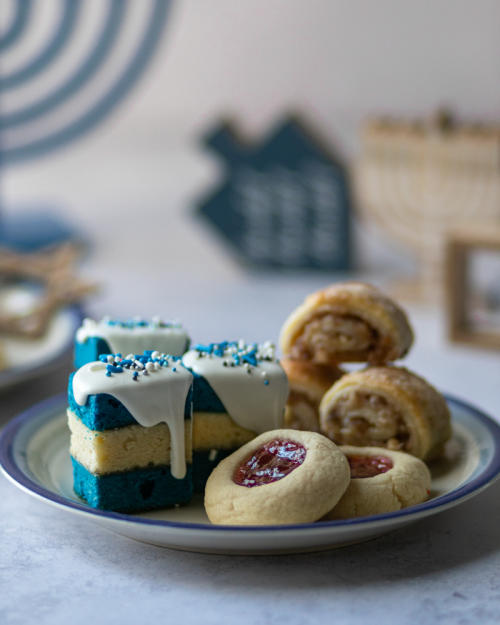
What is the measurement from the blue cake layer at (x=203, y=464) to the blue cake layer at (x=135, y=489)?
0.03 m

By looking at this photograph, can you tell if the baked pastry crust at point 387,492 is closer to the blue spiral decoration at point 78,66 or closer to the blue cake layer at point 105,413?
the blue cake layer at point 105,413

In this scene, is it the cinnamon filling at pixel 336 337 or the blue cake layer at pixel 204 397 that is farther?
the cinnamon filling at pixel 336 337

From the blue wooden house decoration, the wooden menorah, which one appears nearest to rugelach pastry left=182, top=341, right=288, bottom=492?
the wooden menorah

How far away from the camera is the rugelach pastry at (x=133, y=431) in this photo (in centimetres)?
96

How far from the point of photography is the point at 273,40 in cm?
235

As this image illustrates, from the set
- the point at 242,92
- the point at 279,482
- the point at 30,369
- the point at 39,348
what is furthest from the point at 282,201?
the point at 279,482

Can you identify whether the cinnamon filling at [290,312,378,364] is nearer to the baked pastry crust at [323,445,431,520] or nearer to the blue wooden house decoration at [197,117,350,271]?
the baked pastry crust at [323,445,431,520]

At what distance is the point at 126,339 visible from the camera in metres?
1.14

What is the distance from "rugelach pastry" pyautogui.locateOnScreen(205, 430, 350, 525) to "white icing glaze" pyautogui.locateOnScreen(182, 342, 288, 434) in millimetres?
47

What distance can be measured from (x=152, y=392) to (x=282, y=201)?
1.43 meters

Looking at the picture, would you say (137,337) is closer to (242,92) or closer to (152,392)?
(152,392)

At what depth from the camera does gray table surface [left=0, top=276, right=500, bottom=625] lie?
2.80ft

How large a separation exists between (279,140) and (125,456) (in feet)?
4.72

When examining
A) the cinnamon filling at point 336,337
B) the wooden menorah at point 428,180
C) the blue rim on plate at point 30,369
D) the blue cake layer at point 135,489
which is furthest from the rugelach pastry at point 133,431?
the wooden menorah at point 428,180
